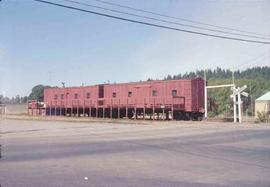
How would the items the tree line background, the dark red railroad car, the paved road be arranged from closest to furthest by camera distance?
1. the paved road
2. the dark red railroad car
3. the tree line background

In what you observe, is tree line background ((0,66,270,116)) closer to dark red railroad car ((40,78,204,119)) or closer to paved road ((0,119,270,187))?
dark red railroad car ((40,78,204,119))

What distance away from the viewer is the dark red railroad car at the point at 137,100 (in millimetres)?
42156

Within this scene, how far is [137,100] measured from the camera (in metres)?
45.7

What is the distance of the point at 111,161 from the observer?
42.2ft

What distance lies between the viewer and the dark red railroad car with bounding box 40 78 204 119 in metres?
42.2

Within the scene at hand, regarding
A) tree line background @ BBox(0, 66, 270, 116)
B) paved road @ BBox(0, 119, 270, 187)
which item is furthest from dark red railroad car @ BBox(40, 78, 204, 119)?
paved road @ BBox(0, 119, 270, 187)

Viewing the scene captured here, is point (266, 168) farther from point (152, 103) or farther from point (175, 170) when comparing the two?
point (152, 103)

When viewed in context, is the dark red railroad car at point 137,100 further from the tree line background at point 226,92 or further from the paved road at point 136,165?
the paved road at point 136,165

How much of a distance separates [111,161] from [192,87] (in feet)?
96.6

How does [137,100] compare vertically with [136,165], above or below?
above

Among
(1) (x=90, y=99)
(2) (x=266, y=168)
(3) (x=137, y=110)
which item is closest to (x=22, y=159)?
(2) (x=266, y=168)

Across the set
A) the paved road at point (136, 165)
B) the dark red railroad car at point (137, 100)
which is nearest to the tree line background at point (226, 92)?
the dark red railroad car at point (137, 100)

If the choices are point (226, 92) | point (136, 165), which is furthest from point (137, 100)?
point (226, 92)

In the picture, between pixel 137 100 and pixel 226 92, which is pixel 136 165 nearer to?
pixel 137 100
